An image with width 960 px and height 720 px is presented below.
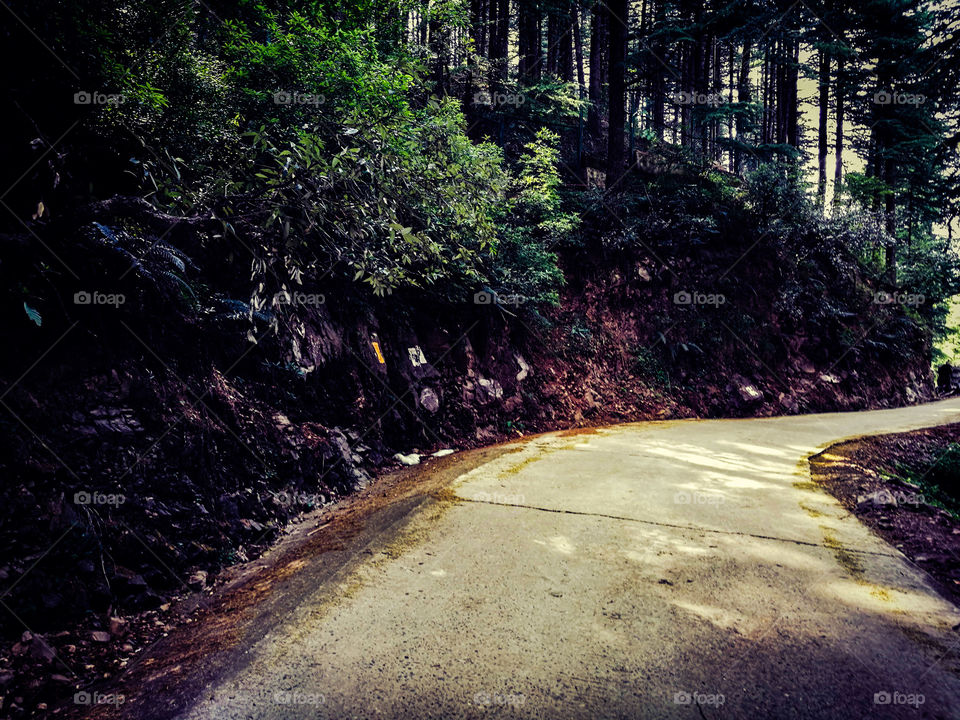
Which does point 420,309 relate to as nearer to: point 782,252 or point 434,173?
point 434,173

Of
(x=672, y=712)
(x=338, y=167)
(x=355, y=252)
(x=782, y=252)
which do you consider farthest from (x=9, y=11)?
(x=782, y=252)

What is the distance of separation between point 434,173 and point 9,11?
386 cm
